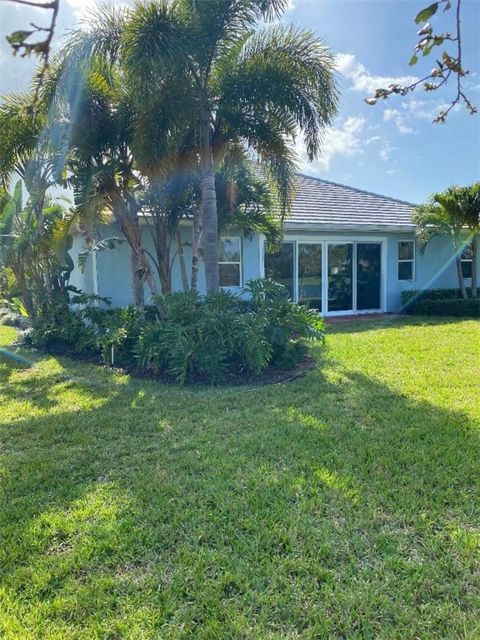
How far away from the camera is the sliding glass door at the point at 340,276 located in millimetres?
15773

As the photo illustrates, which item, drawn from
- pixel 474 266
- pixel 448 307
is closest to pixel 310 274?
pixel 448 307

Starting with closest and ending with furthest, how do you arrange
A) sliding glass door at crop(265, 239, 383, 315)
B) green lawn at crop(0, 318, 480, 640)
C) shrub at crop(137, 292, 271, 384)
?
1. green lawn at crop(0, 318, 480, 640)
2. shrub at crop(137, 292, 271, 384)
3. sliding glass door at crop(265, 239, 383, 315)

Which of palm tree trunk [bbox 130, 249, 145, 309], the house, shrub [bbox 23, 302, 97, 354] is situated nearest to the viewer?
shrub [bbox 23, 302, 97, 354]

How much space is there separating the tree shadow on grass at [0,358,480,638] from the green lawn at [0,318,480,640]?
12 mm

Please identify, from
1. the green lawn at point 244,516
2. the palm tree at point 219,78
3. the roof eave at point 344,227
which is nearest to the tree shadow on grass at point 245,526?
the green lawn at point 244,516

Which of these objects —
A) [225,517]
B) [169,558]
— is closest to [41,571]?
[169,558]

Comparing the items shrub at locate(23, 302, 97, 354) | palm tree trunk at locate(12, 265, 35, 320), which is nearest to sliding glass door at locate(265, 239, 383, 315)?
shrub at locate(23, 302, 97, 354)

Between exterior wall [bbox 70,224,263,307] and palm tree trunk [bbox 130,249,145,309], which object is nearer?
palm tree trunk [bbox 130,249,145,309]

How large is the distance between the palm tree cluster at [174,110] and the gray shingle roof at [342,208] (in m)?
4.74

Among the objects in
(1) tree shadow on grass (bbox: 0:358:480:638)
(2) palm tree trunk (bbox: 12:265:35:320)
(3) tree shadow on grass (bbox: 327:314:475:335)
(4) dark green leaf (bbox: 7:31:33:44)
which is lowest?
(1) tree shadow on grass (bbox: 0:358:480:638)

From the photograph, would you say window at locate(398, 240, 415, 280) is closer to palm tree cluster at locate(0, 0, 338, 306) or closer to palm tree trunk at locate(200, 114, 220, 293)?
palm tree cluster at locate(0, 0, 338, 306)

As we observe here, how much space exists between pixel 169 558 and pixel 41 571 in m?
0.78

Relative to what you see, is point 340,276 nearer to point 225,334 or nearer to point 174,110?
point 174,110

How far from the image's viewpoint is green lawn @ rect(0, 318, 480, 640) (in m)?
2.50
